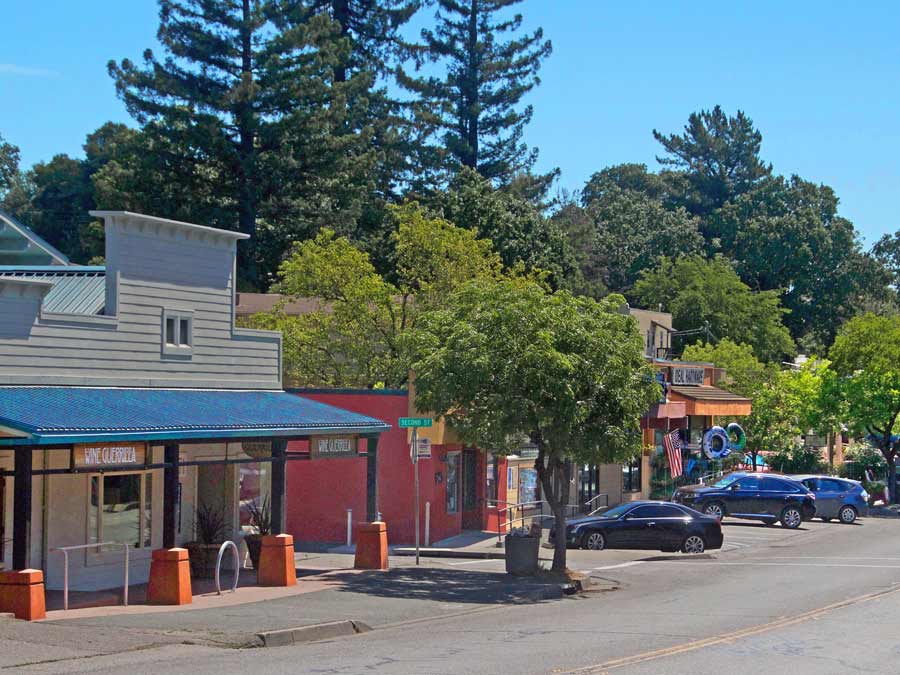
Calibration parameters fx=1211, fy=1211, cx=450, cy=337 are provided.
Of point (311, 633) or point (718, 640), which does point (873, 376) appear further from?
point (311, 633)

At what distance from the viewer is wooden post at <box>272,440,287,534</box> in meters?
23.0

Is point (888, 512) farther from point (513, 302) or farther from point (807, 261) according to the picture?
point (807, 261)

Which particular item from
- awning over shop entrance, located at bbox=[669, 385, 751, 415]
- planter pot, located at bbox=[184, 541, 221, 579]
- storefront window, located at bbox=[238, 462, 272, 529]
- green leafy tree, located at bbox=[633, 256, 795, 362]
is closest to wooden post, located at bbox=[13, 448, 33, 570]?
planter pot, located at bbox=[184, 541, 221, 579]

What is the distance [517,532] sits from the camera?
82.8 feet

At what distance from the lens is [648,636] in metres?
16.9

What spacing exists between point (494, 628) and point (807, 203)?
276ft

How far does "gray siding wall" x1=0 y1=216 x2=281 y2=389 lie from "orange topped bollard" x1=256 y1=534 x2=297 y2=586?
Answer: 11.7 feet

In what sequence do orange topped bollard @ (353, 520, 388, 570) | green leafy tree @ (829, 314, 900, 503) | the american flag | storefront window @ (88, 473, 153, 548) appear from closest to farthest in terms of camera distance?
storefront window @ (88, 473, 153, 548) < orange topped bollard @ (353, 520, 388, 570) < the american flag < green leafy tree @ (829, 314, 900, 503)

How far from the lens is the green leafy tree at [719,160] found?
10862 cm

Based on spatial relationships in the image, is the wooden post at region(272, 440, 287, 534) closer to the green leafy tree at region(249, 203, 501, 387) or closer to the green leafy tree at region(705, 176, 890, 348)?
the green leafy tree at region(249, 203, 501, 387)

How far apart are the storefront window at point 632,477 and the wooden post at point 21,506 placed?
29.0m

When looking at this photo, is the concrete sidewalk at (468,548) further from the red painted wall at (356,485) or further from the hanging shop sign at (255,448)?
the hanging shop sign at (255,448)

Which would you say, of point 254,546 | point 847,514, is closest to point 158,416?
point 254,546

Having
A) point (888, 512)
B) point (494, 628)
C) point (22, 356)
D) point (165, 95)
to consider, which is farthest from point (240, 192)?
point (494, 628)
